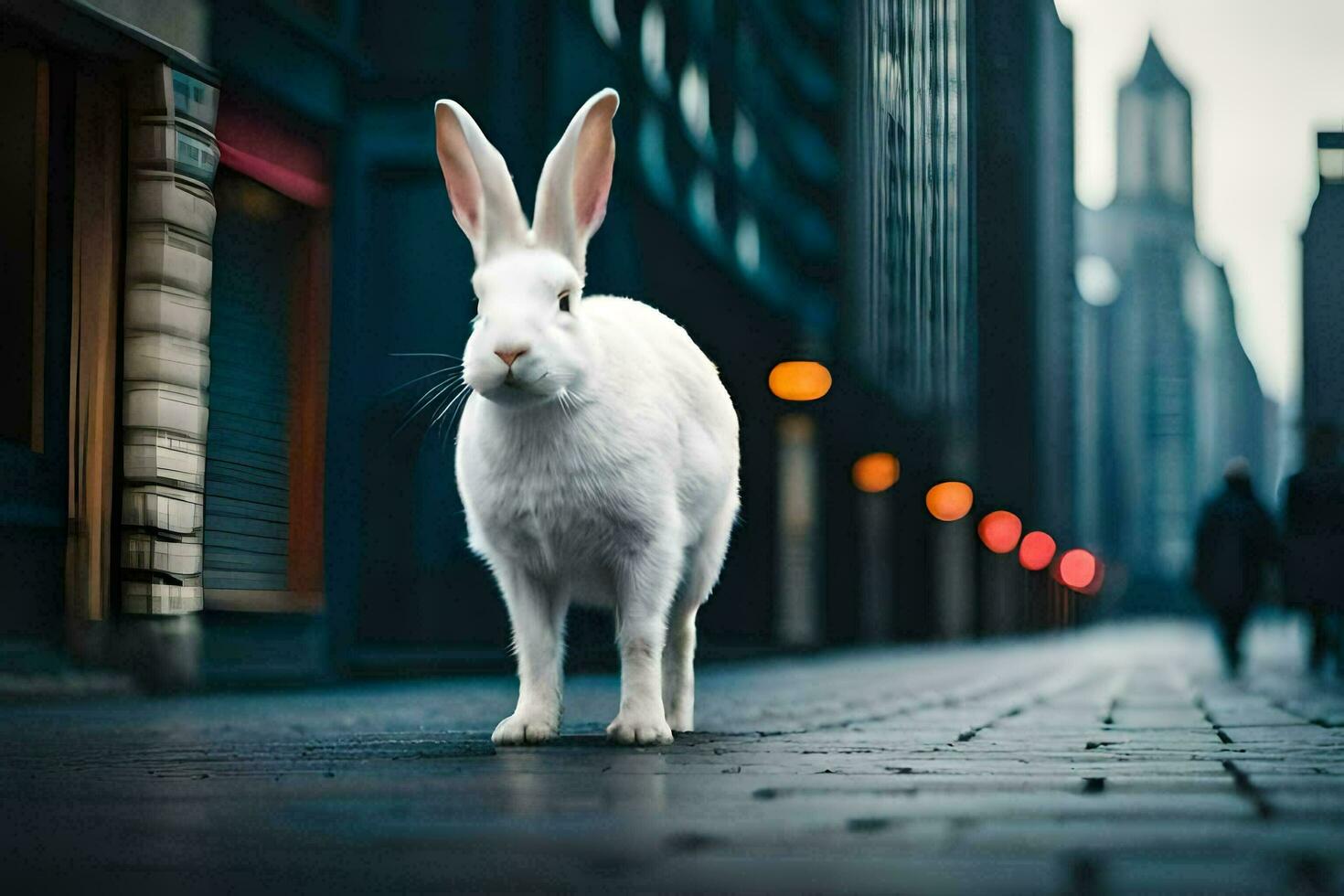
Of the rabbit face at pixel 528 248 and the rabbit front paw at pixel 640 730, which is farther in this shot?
the rabbit front paw at pixel 640 730

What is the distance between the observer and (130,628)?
10.2m

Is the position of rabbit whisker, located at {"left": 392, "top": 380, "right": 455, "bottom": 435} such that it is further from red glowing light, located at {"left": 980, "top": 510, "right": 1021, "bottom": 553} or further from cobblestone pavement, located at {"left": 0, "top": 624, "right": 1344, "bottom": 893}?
red glowing light, located at {"left": 980, "top": 510, "right": 1021, "bottom": 553}

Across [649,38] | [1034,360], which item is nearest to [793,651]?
[649,38]

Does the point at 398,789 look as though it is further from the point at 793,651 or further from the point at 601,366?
the point at 793,651

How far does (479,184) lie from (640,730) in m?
1.66

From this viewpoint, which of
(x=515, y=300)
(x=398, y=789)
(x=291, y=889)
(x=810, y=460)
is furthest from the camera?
(x=810, y=460)

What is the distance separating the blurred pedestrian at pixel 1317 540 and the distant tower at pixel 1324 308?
31.4 metres

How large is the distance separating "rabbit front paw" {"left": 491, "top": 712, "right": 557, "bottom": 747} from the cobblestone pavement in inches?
4.2

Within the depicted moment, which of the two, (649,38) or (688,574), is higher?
(649,38)

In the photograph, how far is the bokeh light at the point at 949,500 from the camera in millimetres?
41188

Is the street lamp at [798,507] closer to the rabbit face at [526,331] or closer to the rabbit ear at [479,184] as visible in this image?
the rabbit ear at [479,184]

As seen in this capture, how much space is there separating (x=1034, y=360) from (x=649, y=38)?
85.4 m

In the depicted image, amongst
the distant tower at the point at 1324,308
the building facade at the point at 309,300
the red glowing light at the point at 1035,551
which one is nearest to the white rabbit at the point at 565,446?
the building facade at the point at 309,300

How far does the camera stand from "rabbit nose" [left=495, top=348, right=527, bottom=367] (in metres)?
5.08
